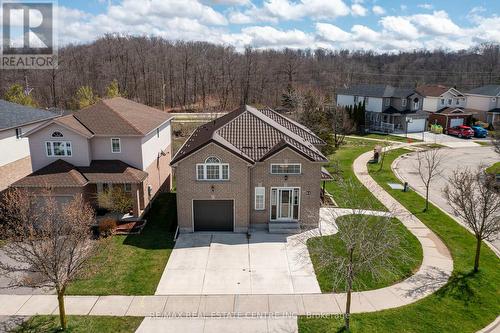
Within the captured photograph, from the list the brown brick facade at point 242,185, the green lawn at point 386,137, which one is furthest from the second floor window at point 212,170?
the green lawn at point 386,137

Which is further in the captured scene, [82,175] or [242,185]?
[82,175]

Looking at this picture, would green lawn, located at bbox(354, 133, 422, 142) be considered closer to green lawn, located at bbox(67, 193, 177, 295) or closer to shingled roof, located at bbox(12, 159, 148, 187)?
green lawn, located at bbox(67, 193, 177, 295)

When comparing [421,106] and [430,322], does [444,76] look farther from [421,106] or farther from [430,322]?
[430,322]

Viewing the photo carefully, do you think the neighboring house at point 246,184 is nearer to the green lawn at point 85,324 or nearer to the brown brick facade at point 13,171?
the green lawn at point 85,324

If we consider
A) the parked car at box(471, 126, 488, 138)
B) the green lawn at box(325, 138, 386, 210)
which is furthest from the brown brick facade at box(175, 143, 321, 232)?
the parked car at box(471, 126, 488, 138)

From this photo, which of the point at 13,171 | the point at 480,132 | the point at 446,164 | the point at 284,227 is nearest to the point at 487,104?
the point at 480,132

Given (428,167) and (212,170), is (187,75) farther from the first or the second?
(212,170)

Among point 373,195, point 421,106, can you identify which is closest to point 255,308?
point 373,195
